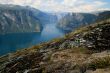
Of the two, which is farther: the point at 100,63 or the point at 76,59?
the point at 76,59

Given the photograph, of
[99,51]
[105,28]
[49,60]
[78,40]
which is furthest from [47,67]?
[105,28]

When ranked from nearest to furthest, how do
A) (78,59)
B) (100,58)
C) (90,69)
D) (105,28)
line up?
(90,69)
(100,58)
(78,59)
(105,28)

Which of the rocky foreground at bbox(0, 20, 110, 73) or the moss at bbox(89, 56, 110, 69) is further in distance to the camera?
the rocky foreground at bbox(0, 20, 110, 73)

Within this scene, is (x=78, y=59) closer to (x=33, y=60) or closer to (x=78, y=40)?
(x=33, y=60)

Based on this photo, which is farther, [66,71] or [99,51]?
[99,51]

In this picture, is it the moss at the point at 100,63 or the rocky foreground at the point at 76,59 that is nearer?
the moss at the point at 100,63

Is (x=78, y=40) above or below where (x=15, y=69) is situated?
above

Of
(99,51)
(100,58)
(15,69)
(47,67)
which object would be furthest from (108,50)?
(15,69)

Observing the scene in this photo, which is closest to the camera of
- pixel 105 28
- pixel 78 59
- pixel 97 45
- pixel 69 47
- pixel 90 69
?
pixel 90 69

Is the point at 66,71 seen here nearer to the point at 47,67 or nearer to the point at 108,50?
the point at 47,67
